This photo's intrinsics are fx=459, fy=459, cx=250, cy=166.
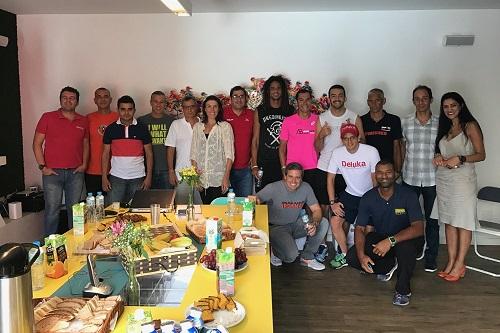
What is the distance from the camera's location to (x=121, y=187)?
474cm

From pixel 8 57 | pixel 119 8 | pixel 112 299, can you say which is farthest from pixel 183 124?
pixel 112 299

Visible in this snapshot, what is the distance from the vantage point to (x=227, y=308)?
1.85m

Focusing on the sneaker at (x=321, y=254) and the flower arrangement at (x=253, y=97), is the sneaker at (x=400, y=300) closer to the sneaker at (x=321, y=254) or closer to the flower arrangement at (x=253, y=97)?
the sneaker at (x=321, y=254)

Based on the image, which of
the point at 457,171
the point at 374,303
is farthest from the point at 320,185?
the point at 374,303

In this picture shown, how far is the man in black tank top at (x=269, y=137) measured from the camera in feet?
15.8

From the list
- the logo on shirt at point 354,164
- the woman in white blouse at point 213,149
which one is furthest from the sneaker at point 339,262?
the woman in white blouse at point 213,149

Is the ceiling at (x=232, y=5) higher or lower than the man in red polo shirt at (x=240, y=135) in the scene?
higher

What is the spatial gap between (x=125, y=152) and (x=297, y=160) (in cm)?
176

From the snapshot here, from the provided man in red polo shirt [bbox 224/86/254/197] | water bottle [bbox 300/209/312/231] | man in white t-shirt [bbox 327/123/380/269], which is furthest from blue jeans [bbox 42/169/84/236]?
man in white t-shirt [bbox 327/123/380/269]

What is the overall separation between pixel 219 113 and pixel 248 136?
423 mm

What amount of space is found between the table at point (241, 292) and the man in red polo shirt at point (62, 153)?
2.27 metres

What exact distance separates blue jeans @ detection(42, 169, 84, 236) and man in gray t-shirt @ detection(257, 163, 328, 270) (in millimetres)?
2021

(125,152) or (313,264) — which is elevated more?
(125,152)

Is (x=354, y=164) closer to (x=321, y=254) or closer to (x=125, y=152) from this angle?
(x=321, y=254)
